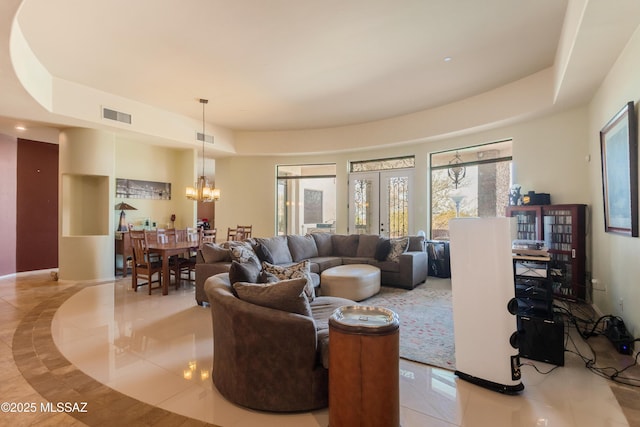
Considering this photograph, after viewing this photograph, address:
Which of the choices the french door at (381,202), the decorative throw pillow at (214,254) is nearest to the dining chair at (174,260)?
the decorative throw pillow at (214,254)

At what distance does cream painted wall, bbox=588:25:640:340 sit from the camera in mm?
2824

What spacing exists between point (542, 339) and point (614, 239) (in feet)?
5.43

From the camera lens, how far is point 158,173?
24.5 ft

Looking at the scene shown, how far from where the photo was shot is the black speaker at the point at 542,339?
8.67 feet

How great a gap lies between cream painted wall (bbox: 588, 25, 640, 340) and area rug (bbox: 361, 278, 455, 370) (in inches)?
65.3

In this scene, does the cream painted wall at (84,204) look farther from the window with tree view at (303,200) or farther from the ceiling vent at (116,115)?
the window with tree view at (303,200)

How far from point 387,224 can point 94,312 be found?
5.90m

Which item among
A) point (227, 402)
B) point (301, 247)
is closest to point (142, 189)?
point (301, 247)

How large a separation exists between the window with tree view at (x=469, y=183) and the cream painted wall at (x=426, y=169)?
22cm

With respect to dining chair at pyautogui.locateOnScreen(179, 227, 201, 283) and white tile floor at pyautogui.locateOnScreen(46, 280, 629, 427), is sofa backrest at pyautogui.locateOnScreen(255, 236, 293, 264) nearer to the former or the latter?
dining chair at pyautogui.locateOnScreen(179, 227, 201, 283)

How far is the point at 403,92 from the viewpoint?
5.47 metres

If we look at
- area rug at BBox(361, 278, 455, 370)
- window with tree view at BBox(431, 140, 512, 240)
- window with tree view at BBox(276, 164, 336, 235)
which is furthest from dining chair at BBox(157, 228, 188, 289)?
window with tree view at BBox(431, 140, 512, 240)

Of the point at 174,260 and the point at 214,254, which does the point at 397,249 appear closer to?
the point at 214,254

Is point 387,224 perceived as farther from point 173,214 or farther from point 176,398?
point 176,398
